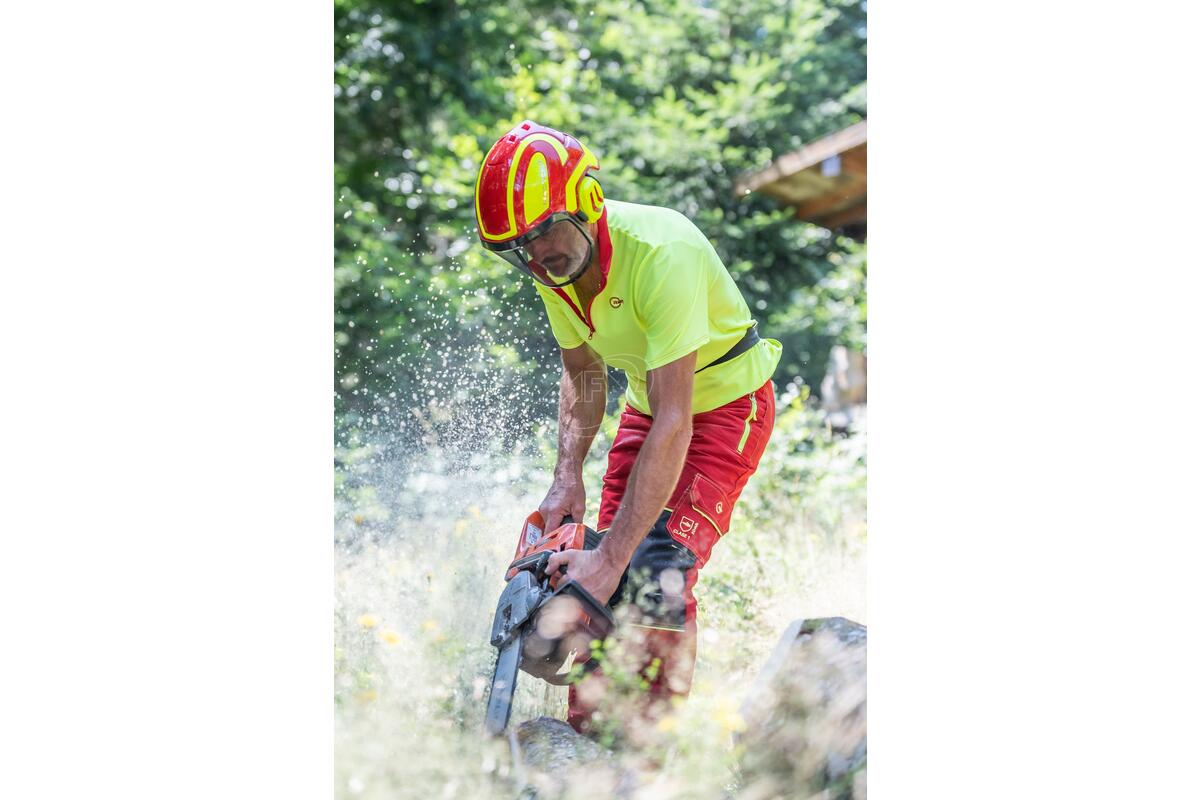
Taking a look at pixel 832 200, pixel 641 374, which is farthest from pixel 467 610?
pixel 832 200

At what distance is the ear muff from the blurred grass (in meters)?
0.80

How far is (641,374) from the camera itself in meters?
3.06

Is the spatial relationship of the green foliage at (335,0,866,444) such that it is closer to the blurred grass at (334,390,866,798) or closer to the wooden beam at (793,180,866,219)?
the wooden beam at (793,180,866,219)

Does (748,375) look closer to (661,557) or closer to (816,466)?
(661,557)

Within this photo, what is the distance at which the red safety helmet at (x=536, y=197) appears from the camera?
2682mm

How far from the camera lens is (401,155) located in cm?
366

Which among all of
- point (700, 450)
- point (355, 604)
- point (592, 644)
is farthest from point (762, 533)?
point (355, 604)

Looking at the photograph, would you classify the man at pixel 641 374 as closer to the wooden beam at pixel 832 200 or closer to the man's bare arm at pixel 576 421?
the man's bare arm at pixel 576 421

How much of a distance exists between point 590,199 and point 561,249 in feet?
0.53

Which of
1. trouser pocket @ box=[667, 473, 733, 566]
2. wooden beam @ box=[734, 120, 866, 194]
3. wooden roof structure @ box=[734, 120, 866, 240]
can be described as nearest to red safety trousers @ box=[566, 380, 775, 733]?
trouser pocket @ box=[667, 473, 733, 566]

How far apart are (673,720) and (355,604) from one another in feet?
3.59

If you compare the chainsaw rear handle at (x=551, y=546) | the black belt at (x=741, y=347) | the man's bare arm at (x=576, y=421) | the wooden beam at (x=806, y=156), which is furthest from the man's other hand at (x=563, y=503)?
the wooden beam at (x=806, y=156)

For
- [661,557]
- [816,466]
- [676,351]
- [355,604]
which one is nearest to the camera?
[676,351]

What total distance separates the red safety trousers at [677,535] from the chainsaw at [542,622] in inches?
6.0
